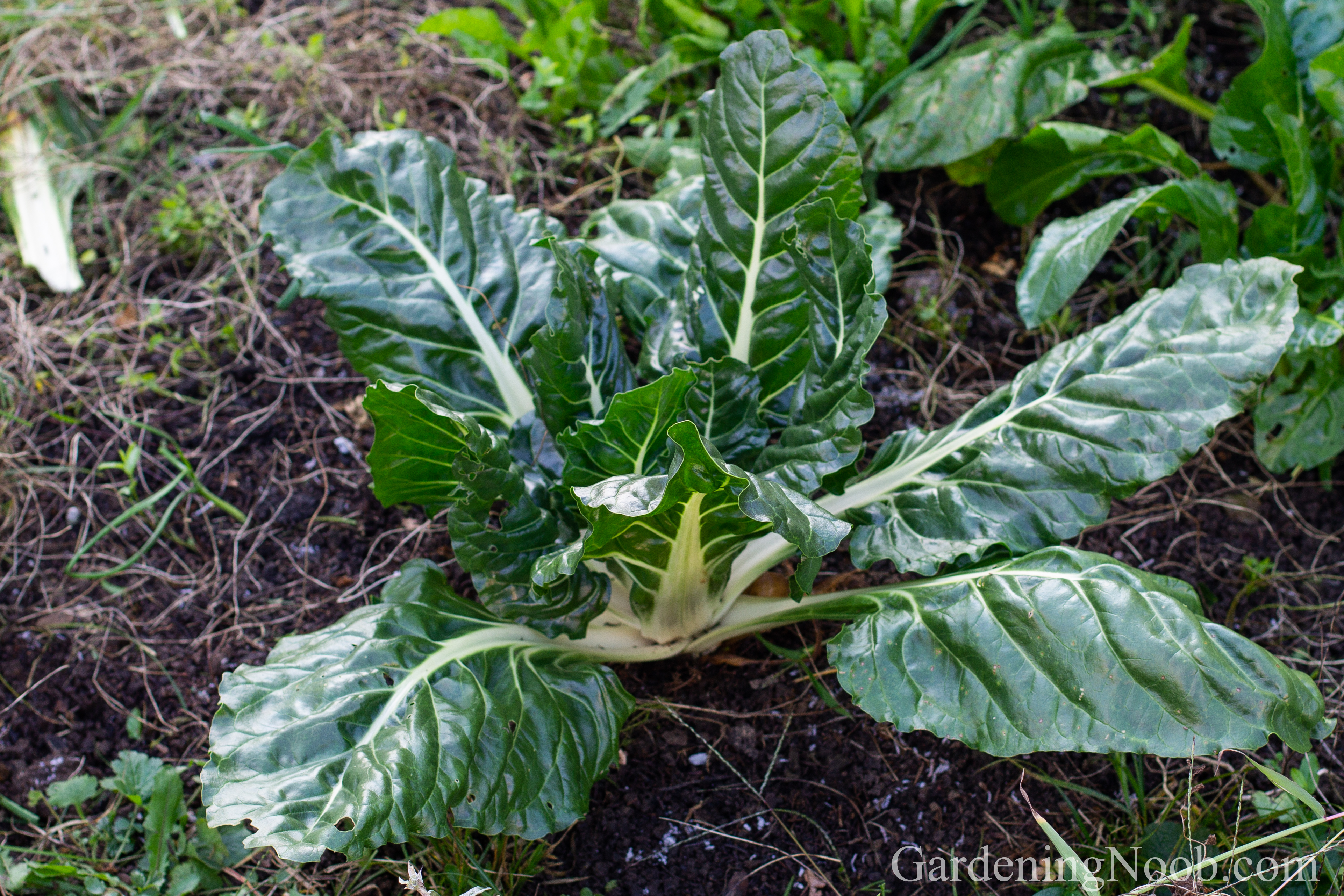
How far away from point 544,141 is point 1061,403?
6.43 feet

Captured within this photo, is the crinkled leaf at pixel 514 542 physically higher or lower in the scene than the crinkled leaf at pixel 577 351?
lower

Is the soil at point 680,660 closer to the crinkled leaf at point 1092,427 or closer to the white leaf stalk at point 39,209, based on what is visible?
the white leaf stalk at point 39,209

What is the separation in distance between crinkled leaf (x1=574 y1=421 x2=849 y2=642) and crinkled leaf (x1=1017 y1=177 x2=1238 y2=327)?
102 centimetres

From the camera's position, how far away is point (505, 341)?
2426 millimetres

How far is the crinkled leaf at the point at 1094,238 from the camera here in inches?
97.8

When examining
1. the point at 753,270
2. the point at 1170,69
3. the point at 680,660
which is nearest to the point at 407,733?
the point at 680,660

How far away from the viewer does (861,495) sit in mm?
2254

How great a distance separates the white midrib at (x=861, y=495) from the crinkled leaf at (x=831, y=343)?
191 millimetres

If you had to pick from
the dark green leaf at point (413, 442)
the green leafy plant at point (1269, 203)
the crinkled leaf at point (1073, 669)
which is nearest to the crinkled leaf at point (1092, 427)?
the crinkled leaf at point (1073, 669)

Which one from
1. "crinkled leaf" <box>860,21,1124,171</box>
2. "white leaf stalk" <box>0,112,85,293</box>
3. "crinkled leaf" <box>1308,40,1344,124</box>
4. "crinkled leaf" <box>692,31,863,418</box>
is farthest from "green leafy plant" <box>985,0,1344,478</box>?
"white leaf stalk" <box>0,112,85,293</box>

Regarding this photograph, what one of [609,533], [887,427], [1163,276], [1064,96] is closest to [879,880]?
[609,533]

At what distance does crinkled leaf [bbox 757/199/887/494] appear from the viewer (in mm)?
1920

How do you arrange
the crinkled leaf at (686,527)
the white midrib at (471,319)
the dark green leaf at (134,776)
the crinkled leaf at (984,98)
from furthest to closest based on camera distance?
the crinkled leaf at (984,98)
the white midrib at (471,319)
the dark green leaf at (134,776)
the crinkled leaf at (686,527)

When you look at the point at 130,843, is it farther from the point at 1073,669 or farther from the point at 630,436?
the point at 1073,669
